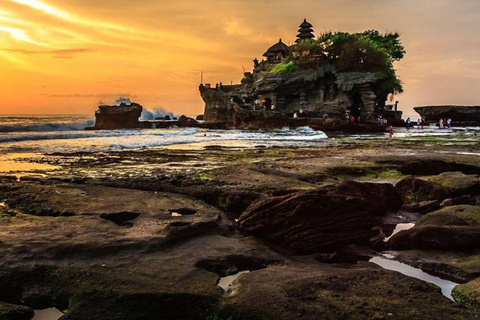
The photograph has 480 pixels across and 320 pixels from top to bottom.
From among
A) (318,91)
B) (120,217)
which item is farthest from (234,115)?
(120,217)

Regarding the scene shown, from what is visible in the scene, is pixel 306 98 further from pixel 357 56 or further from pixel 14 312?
pixel 14 312

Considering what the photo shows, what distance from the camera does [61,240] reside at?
5.75m

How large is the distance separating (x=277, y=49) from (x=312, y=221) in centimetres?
6989

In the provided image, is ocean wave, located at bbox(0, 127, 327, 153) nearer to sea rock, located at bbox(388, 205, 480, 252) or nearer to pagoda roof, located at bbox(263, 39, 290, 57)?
sea rock, located at bbox(388, 205, 480, 252)

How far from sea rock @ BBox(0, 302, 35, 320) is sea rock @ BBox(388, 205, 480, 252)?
4897 mm

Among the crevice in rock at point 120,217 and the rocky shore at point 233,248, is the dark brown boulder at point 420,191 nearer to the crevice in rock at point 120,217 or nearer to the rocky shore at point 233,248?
the rocky shore at point 233,248

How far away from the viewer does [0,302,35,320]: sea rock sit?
13.2 ft

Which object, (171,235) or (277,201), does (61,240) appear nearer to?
(171,235)

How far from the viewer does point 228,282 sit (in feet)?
16.8

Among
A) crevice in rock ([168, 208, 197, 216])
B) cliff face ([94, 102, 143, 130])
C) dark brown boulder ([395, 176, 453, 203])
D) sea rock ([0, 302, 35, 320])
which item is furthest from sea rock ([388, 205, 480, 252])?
cliff face ([94, 102, 143, 130])

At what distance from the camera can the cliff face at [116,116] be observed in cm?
5888

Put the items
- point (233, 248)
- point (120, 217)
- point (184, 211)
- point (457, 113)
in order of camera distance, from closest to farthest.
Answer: point (233, 248), point (120, 217), point (184, 211), point (457, 113)

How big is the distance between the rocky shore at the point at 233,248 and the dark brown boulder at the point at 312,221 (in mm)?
18

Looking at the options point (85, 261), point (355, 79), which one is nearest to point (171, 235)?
point (85, 261)
